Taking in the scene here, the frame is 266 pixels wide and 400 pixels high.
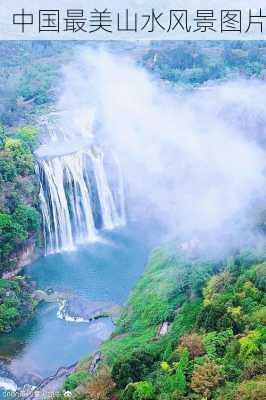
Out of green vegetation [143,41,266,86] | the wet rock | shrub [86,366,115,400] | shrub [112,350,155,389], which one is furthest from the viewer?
green vegetation [143,41,266,86]

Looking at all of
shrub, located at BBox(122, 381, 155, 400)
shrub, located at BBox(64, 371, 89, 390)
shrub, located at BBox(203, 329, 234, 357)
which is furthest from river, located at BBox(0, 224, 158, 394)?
shrub, located at BBox(203, 329, 234, 357)

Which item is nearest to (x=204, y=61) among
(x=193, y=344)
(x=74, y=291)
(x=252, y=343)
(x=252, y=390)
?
(x=74, y=291)

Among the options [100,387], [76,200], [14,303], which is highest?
[76,200]

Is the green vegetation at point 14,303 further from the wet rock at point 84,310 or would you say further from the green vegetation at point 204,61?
the green vegetation at point 204,61

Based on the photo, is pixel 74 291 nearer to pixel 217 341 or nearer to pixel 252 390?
pixel 217 341

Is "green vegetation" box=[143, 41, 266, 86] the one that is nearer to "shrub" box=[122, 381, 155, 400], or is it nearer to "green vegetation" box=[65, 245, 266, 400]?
"green vegetation" box=[65, 245, 266, 400]

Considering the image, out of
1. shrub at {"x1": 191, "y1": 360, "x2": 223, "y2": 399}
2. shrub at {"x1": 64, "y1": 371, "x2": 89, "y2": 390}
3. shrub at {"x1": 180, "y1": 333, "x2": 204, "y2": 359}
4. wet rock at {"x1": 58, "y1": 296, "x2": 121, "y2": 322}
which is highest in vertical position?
shrub at {"x1": 180, "y1": 333, "x2": 204, "y2": 359}
